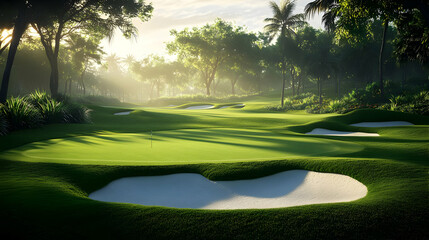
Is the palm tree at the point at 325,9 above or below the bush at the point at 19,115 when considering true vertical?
above

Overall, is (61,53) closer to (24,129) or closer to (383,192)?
(24,129)

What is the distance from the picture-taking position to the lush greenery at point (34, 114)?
12008 millimetres

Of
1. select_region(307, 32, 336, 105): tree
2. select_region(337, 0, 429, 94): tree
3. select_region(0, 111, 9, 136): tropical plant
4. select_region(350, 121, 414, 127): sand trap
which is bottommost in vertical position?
select_region(350, 121, 414, 127): sand trap

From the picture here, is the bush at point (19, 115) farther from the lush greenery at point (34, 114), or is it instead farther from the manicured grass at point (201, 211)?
the manicured grass at point (201, 211)

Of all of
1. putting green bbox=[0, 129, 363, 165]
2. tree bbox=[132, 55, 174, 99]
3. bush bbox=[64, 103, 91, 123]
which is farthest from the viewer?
tree bbox=[132, 55, 174, 99]

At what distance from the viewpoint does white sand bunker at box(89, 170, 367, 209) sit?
15.6 feet

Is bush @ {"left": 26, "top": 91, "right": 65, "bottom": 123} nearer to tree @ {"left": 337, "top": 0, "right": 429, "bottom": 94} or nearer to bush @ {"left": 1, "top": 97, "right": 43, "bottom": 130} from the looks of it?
bush @ {"left": 1, "top": 97, "right": 43, "bottom": 130}

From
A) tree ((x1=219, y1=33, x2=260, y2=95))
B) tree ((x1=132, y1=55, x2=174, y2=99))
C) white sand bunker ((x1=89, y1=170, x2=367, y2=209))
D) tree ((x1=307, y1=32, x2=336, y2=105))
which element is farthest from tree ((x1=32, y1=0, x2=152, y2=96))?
tree ((x1=132, y1=55, x2=174, y2=99))

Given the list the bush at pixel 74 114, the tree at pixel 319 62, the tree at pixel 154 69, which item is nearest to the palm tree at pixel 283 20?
the tree at pixel 319 62

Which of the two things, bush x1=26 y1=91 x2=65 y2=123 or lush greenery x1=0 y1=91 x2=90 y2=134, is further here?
bush x1=26 y1=91 x2=65 y2=123

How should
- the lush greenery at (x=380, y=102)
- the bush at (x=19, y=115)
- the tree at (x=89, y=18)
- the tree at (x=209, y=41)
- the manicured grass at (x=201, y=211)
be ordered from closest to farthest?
the manicured grass at (x=201, y=211)
the bush at (x=19, y=115)
the lush greenery at (x=380, y=102)
the tree at (x=89, y=18)
the tree at (x=209, y=41)

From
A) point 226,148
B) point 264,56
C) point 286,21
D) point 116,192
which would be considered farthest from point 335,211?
point 264,56

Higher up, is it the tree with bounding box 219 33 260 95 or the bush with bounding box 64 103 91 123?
the tree with bounding box 219 33 260 95

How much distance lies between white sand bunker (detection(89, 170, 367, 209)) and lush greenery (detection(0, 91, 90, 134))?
28.2 ft
